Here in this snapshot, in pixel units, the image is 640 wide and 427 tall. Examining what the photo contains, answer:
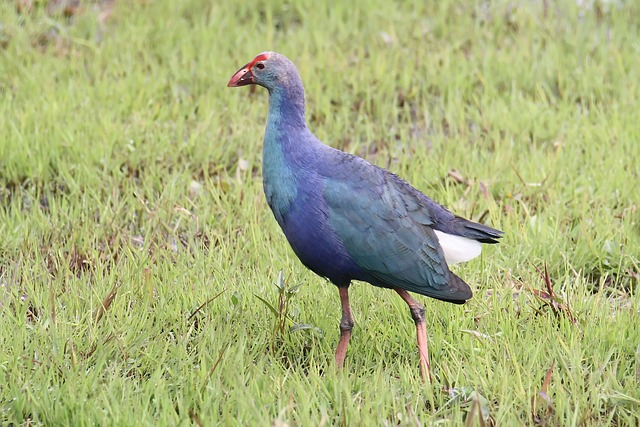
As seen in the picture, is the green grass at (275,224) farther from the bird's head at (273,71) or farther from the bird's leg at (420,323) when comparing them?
the bird's head at (273,71)

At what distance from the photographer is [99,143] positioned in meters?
5.16

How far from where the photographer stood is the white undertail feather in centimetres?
363

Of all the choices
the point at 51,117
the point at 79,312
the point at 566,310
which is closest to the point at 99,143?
the point at 51,117

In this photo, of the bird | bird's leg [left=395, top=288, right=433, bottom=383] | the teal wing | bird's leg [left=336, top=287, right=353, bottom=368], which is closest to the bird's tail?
the bird

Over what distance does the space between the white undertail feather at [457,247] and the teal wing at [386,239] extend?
65 mm

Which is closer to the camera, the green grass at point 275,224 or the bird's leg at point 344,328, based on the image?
the green grass at point 275,224

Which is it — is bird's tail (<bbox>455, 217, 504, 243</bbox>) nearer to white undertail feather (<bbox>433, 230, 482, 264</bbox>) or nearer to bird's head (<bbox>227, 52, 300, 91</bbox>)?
white undertail feather (<bbox>433, 230, 482, 264</bbox>)

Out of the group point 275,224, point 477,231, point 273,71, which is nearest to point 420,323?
point 477,231

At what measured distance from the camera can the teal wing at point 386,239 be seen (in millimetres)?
3453

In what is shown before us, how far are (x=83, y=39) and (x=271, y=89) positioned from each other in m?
3.17

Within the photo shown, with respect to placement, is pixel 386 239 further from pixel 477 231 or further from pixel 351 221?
pixel 477 231

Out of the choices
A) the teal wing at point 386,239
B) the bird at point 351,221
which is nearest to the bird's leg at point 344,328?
the bird at point 351,221

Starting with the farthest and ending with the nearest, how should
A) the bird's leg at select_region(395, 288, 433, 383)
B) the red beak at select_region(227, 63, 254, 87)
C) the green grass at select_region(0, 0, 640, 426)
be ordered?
the red beak at select_region(227, 63, 254, 87)
the bird's leg at select_region(395, 288, 433, 383)
the green grass at select_region(0, 0, 640, 426)

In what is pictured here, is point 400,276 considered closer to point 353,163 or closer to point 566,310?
point 353,163
